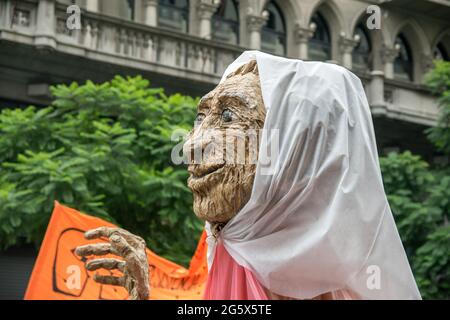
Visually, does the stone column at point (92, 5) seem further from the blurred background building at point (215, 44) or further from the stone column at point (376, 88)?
the stone column at point (376, 88)

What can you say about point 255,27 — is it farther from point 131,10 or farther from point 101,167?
point 101,167

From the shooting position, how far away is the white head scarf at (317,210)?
2883 mm

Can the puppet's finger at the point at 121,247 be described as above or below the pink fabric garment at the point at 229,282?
above

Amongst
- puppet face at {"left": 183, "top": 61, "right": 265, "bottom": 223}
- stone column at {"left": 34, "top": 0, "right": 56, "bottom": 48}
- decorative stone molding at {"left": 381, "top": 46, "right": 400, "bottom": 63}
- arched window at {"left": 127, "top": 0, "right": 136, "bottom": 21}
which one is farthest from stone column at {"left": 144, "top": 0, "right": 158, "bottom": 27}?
puppet face at {"left": 183, "top": 61, "right": 265, "bottom": 223}

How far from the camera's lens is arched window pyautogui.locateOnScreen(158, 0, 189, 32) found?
17219mm

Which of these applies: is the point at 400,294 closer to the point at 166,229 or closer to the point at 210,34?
the point at 166,229

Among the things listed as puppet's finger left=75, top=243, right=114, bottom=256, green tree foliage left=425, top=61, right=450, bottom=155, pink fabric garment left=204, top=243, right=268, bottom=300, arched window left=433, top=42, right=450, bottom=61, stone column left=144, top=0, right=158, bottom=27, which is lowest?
pink fabric garment left=204, top=243, right=268, bottom=300

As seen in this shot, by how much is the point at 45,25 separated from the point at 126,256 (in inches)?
445

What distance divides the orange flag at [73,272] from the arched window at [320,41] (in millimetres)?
11612

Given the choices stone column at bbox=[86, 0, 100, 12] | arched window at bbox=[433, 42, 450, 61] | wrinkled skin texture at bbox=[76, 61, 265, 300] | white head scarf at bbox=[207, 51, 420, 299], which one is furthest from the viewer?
arched window at bbox=[433, 42, 450, 61]

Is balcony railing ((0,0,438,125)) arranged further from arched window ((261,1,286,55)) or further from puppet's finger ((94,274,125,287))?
puppet's finger ((94,274,125,287))

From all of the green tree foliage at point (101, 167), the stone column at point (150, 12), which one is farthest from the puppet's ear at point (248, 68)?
the stone column at point (150, 12)

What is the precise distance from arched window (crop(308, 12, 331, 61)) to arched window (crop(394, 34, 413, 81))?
2.06 metres

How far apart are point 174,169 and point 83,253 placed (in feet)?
25.1
